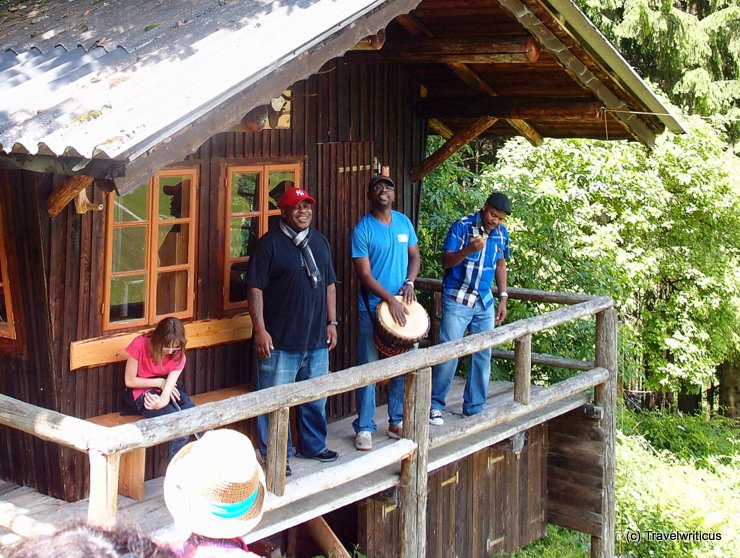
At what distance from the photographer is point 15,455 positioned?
6441 millimetres

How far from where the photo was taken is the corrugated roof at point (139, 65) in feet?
15.1

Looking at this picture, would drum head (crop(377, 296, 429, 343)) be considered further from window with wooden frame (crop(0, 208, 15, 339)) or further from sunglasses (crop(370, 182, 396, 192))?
window with wooden frame (crop(0, 208, 15, 339))

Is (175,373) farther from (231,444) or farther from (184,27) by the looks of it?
(231,444)

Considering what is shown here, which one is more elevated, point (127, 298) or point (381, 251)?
point (381, 251)

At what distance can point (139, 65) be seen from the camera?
5.30 m

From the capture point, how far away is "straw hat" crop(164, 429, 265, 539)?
2.81 meters

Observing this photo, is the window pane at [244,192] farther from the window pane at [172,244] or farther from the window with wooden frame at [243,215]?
the window pane at [172,244]

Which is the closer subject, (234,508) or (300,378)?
(234,508)

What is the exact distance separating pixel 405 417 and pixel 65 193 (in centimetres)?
267

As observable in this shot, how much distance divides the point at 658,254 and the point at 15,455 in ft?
41.1

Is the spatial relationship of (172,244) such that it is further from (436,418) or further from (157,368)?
(436,418)

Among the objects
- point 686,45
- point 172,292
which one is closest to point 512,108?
point 172,292

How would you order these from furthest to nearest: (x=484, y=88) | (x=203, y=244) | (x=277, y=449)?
(x=484, y=88) < (x=203, y=244) < (x=277, y=449)

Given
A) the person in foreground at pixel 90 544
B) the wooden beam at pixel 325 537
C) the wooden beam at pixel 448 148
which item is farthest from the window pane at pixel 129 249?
the person in foreground at pixel 90 544
